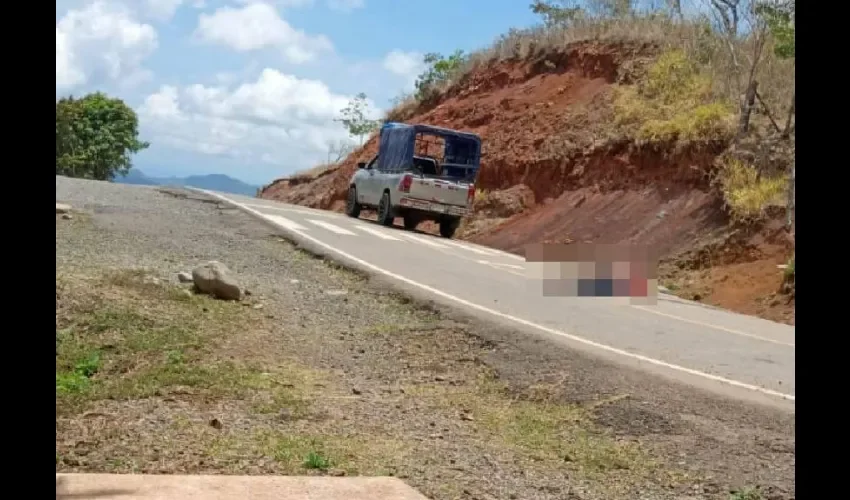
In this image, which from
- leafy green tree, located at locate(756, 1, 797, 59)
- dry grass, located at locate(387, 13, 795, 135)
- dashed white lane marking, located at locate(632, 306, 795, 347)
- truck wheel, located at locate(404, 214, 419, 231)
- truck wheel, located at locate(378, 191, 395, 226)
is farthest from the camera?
truck wheel, located at locate(404, 214, 419, 231)

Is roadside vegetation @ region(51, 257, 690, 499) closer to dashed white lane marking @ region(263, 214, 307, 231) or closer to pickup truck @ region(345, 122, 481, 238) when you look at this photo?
dashed white lane marking @ region(263, 214, 307, 231)

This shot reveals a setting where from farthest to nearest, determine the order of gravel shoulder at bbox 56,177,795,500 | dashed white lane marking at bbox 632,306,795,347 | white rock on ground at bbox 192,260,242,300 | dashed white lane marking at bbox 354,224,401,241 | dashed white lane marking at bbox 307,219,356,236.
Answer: dashed white lane marking at bbox 354,224,401,241 < dashed white lane marking at bbox 307,219,356,236 < dashed white lane marking at bbox 632,306,795,347 < white rock on ground at bbox 192,260,242,300 < gravel shoulder at bbox 56,177,795,500

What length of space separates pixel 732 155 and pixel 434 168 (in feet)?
23.5

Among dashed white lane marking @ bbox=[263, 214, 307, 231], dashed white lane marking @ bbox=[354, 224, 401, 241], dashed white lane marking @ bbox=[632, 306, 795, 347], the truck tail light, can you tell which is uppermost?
the truck tail light

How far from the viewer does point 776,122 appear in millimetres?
20141

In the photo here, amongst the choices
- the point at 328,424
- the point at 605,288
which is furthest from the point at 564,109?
the point at 328,424

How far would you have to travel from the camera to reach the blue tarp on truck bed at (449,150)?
22.6 meters

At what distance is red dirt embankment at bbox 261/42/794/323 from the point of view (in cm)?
1798

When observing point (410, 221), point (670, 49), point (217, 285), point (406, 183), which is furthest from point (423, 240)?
point (670, 49)

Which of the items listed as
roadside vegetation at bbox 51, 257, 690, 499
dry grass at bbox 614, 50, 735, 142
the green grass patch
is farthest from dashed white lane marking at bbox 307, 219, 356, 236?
roadside vegetation at bbox 51, 257, 690, 499

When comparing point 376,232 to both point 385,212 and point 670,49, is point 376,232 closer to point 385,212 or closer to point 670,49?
point 385,212

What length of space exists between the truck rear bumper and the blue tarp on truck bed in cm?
150

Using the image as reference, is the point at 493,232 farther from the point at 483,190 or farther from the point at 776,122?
the point at 776,122
